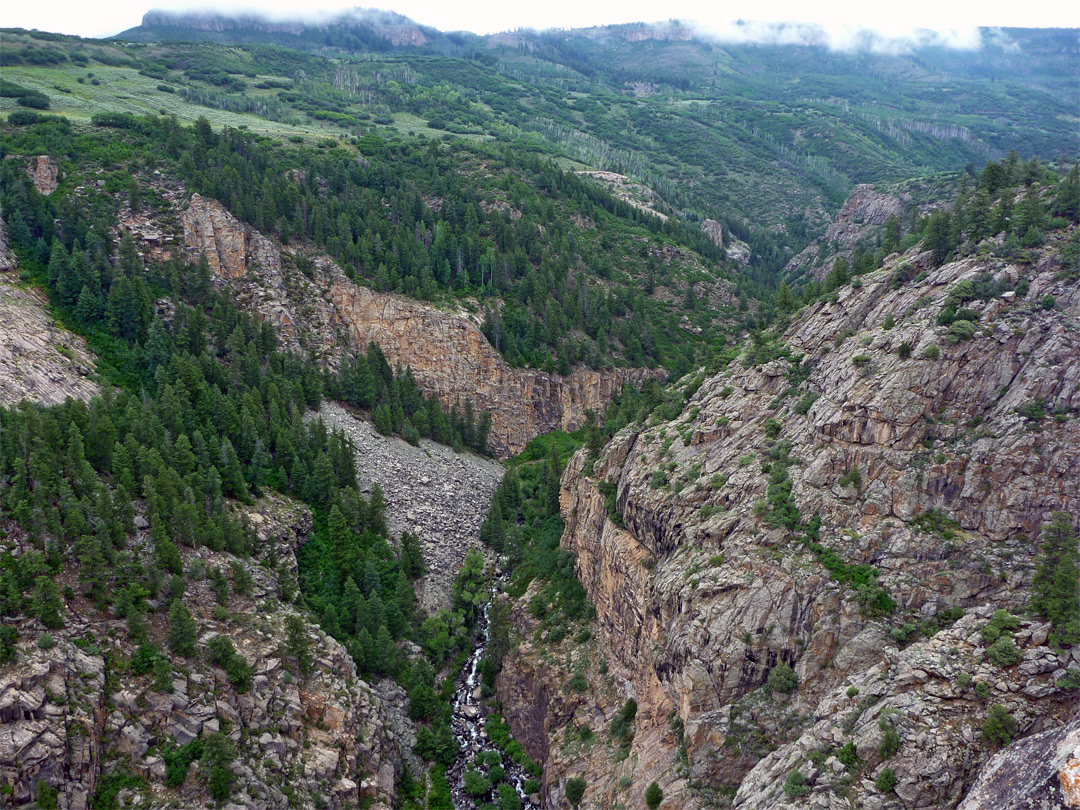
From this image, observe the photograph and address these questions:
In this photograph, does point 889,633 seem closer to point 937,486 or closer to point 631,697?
point 937,486

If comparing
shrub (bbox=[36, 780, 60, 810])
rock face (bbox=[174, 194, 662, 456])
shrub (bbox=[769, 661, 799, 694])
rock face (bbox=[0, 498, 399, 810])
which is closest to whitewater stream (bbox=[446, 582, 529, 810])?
rock face (bbox=[0, 498, 399, 810])

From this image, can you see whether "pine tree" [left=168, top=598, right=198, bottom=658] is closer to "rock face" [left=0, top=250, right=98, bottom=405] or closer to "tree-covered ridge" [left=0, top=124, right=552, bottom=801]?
"tree-covered ridge" [left=0, top=124, right=552, bottom=801]

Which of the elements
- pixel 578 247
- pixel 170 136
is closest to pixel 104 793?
pixel 170 136

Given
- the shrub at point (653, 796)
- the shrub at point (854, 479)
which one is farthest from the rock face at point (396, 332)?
the shrub at point (854, 479)

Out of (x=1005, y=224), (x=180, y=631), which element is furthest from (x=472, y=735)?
(x=1005, y=224)

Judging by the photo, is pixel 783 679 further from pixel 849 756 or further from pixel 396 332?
pixel 396 332

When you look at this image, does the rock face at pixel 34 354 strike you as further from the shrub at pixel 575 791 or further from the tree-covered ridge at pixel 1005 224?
the tree-covered ridge at pixel 1005 224

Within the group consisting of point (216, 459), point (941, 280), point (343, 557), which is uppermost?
point (941, 280)
